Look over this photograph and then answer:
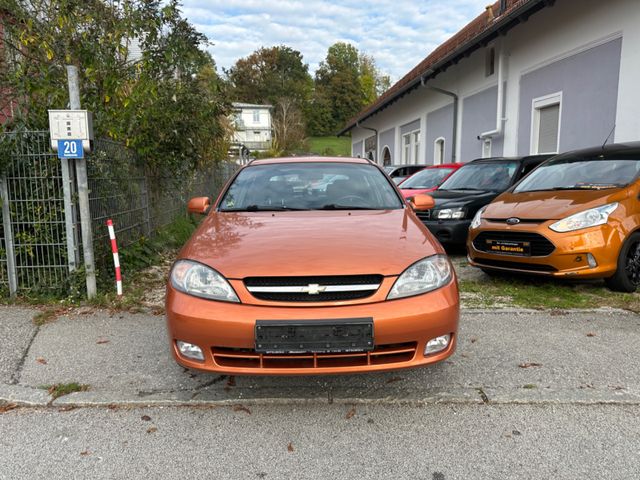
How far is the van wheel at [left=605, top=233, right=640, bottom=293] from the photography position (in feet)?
16.2

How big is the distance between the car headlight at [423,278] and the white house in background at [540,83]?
22.7ft

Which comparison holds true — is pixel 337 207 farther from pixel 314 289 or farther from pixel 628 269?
pixel 628 269

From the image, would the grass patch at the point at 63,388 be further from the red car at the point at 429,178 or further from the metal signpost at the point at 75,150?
the red car at the point at 429,178

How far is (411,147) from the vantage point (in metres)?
21.6

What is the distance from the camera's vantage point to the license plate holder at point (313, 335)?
8.23 feet

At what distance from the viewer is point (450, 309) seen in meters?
2.72

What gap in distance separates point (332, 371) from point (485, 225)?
360cm

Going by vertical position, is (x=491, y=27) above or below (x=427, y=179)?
above

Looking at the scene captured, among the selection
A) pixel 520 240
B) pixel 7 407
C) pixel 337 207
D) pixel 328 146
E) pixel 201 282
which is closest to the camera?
pixel 201 282

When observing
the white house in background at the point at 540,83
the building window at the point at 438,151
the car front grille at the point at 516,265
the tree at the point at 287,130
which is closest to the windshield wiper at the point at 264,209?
the car front grille at the point at 516,265

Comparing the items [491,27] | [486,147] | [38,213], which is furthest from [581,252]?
[486,147]

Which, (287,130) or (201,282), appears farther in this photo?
(287,130)

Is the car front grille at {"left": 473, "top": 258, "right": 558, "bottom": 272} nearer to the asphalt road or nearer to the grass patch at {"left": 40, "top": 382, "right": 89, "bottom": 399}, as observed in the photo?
the asphalt road

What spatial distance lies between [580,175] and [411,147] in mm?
16202
